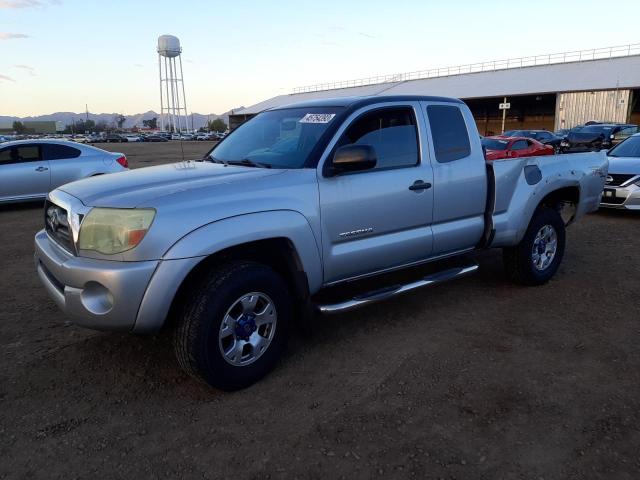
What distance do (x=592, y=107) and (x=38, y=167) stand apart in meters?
42.7

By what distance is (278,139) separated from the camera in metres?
4.29

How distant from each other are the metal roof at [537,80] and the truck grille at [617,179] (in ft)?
96.1

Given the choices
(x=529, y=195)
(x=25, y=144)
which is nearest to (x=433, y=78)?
(x=25, y=144)

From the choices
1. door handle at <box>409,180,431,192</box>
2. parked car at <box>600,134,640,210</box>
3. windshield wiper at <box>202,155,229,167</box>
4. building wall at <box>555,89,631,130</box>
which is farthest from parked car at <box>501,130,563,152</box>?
windshield wiper at <box>202,155,229,167</box>

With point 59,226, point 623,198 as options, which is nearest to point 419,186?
point 59,226

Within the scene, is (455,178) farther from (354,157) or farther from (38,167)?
(38,167)

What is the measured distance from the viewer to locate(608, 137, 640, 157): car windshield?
408 inches

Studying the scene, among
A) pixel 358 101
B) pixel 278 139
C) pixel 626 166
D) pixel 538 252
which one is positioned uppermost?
pixel 358 101

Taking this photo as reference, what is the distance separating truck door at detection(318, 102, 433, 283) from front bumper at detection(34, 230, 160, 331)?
1.30 metres

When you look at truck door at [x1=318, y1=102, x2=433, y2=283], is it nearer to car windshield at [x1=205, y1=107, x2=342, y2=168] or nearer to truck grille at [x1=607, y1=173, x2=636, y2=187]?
car windshield at [x1=205, y1=107, x2=342, y2=168]

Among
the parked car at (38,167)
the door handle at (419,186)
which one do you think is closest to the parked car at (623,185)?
the door handle at (419,186)

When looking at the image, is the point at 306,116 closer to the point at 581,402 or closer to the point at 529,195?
the point at 529,195

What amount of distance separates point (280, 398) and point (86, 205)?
67.6 inches

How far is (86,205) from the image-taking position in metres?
3.27
